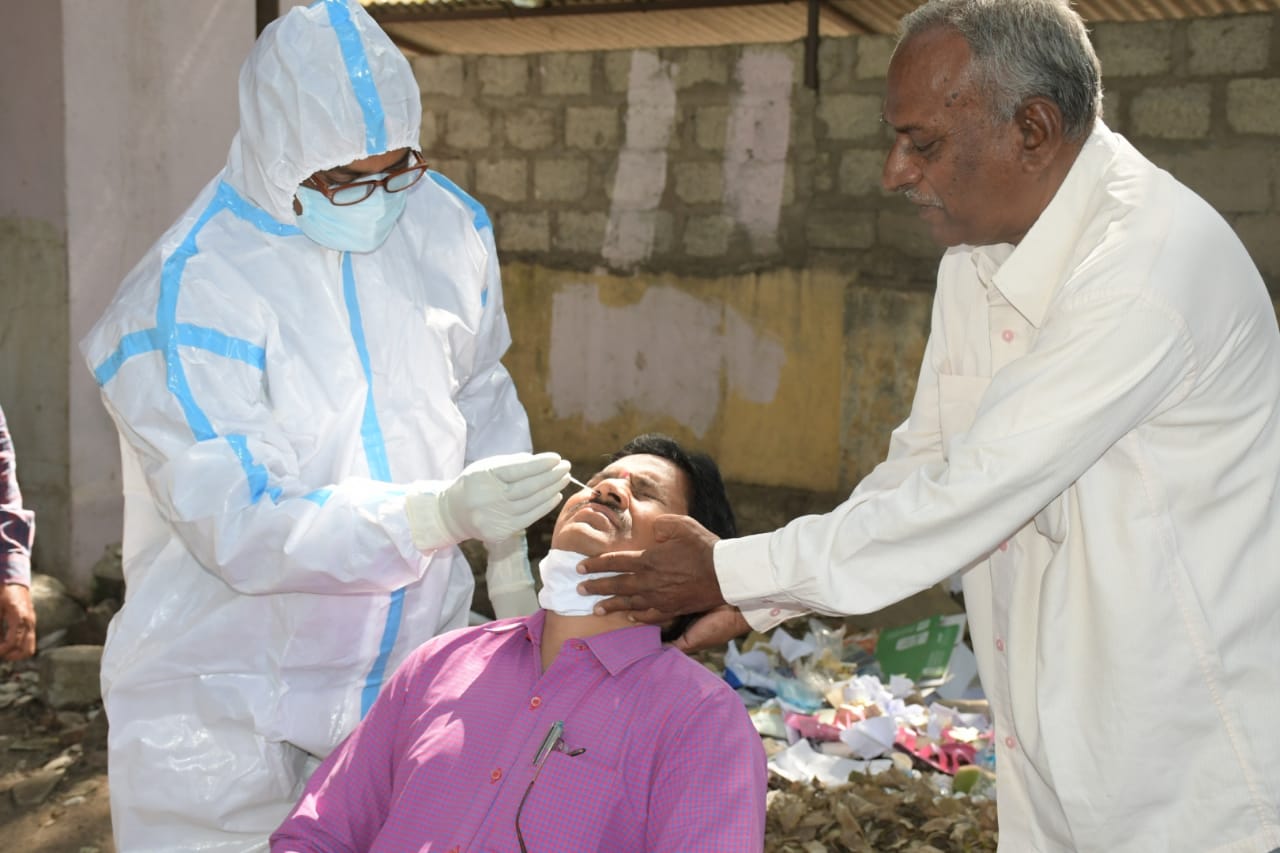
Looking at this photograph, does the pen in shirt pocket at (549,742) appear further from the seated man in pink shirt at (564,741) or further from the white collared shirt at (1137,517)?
the white collared shirt at (1137,517)

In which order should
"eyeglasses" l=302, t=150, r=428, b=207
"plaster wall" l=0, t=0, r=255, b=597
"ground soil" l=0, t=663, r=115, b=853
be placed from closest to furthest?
"eyeglasses" l=302, t=150, r=428, b=207 → "ground soil" l=0, t=663, r=115, b=853 → "plaster wall" l=0, t=0, r=255, b=597

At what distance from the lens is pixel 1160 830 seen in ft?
6.23

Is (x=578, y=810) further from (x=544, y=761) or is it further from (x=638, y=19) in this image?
(x=638, y=19)

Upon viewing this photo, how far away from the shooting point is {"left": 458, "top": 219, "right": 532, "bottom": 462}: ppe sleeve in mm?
2916


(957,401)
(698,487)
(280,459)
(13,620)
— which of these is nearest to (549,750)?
(698,487)

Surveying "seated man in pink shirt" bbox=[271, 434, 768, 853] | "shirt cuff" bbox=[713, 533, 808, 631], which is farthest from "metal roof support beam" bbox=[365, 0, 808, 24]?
"shirt cuff" bbox=[713, 533, 808, 631]

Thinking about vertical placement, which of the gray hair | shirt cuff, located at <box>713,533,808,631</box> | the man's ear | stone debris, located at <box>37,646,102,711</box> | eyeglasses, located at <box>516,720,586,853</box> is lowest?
stone debris, located at <box>37,646,102,711</box>

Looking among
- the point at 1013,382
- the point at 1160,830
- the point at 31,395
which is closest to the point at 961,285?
the point at 1013,382

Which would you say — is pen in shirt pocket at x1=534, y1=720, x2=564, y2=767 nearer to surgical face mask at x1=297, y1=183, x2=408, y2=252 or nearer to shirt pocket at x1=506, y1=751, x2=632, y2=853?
shirt pocket at x1=506, y1=751, x2=632, y2=853

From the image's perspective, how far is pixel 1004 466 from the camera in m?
1.88

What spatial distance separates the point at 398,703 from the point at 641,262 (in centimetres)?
445

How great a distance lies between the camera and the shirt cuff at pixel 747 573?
2.11 metres

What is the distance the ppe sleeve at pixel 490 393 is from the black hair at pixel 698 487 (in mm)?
491

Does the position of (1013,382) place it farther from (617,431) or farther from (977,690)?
(617,431)
